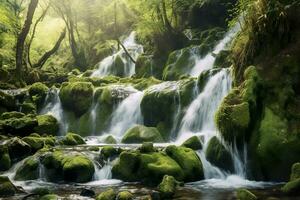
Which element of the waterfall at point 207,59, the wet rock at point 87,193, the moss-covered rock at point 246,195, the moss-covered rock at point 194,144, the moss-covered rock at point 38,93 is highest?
the waterfall at point 207,59

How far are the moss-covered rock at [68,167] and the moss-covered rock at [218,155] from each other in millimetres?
4039

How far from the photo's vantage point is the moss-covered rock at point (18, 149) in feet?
56.4

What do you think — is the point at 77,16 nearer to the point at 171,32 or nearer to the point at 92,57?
the point at 92,57

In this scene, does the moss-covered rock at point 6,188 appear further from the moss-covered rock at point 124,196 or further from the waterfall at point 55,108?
the waterfall at point 55,108

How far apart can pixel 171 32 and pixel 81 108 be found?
1024 centimetres

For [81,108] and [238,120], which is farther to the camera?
[81,108]

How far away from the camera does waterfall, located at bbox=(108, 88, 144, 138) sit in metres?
23.5

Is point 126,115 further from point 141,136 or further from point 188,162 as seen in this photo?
point 188,162

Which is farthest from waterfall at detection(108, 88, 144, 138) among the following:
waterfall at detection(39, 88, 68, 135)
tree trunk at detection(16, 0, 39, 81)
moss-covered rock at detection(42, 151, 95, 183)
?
tree trunk at detection(16, 0, 39, 81)

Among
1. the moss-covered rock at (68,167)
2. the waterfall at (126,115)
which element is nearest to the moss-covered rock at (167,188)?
the moss-covered rock at (68,167)

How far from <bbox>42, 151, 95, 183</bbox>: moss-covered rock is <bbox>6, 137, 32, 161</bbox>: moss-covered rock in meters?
1.86

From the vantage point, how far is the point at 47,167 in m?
15.5

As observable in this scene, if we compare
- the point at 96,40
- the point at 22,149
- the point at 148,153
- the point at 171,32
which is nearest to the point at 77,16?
the point at 96,40

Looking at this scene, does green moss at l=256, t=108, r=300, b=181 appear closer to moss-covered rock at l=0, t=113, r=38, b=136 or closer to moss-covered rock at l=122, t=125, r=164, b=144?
moss-covered rock at l=122, t=125, r=164, b=144
